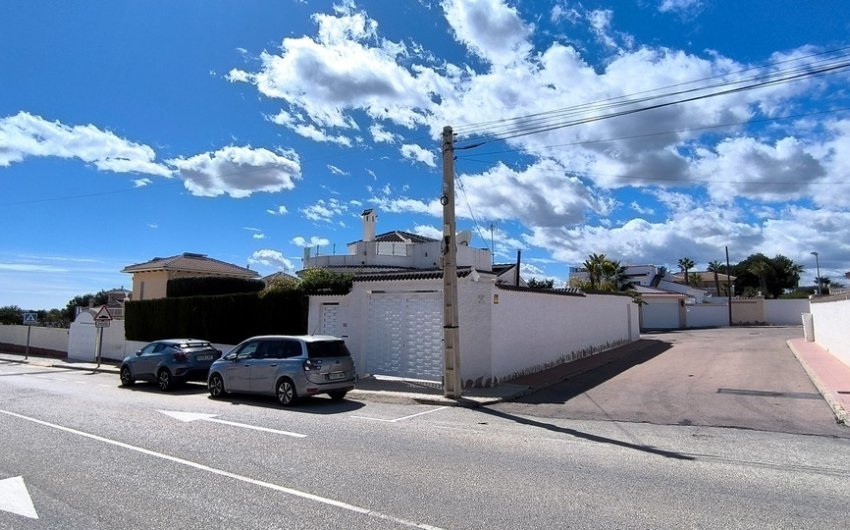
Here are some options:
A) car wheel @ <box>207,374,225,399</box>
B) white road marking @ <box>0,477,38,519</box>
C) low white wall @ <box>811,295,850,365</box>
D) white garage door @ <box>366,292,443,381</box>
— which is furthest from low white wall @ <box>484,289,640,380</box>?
white road marking @ <box>0,477,38,519</box>

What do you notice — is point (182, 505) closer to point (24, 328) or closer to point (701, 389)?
point (701, 389)

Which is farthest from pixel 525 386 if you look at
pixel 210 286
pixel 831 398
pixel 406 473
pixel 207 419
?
pixel 210 286

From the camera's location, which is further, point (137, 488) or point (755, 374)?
point (755, 374)

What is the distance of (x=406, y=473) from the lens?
262 inches

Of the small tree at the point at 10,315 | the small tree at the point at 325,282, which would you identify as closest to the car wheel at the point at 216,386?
the small tree at the point at 325,282

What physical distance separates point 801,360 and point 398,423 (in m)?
15.9

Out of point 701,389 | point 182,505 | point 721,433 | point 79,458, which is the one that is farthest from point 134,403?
point 701,389

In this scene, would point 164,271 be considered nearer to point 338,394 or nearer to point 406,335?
point 406,335

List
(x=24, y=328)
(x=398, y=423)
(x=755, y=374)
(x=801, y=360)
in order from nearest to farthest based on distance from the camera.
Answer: (x=398, y=423) → (x=755, y=374) → (x=801, y=360) → (x=24, y=328)

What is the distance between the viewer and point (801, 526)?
192 inches

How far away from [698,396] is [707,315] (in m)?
44.4

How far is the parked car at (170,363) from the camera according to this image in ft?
54.4

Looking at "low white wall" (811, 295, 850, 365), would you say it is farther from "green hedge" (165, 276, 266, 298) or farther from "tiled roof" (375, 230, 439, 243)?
"tiled roof" (375, 230, 439, 243)

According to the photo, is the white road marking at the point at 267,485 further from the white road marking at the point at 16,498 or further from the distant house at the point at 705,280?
the distant house at the point at 705,280
